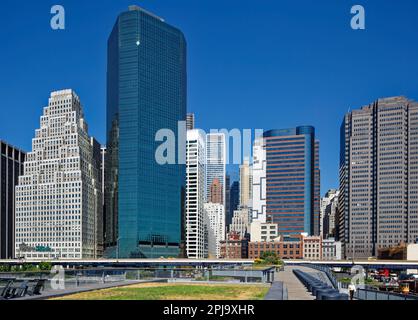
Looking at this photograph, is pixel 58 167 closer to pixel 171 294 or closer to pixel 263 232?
pixel 171 294

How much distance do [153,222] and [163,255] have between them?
977 cm

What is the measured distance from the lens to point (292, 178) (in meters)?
36.0

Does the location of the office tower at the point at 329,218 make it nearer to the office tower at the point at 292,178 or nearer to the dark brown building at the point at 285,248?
the dark brown building at the point at 285,248

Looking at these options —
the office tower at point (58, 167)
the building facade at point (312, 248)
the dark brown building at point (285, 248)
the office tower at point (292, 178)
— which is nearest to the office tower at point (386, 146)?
the office tower at point (292, 178)

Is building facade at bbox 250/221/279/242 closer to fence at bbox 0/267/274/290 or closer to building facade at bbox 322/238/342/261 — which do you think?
building facade at bbox 322/238/342/261

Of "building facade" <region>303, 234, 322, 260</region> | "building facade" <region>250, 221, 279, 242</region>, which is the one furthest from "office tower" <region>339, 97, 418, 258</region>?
"building facade" <region>303, 234, 322, 260</region>

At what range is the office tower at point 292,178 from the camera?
11070 mm

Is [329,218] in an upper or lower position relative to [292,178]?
lower

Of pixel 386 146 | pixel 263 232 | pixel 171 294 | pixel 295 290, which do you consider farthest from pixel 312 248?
pixel 171 294

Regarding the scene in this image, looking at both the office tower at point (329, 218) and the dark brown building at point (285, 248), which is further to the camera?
the office tower at point (329, 218)

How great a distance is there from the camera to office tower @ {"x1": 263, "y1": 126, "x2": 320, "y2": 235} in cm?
1107
